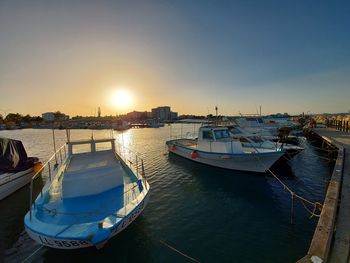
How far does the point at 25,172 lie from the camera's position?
13.1m

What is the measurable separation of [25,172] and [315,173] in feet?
76.5

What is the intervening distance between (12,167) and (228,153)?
53.4ft

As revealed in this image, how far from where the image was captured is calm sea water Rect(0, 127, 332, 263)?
20.7 feet

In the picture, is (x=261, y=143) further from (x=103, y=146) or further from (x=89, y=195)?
(x=89, y=195)

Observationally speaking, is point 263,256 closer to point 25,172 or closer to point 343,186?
point 343,186

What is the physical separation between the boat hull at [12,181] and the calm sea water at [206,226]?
Answer: 1.78ft

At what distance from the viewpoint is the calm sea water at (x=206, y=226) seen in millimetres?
6301

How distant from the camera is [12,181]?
11734 millimetres

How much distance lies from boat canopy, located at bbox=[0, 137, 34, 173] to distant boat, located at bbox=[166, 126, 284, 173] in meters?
14.1

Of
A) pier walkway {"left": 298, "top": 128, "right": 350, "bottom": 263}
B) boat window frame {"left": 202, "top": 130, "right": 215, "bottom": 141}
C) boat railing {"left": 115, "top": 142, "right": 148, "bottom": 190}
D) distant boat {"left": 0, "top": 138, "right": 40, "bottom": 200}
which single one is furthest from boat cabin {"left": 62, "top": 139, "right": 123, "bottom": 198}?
boat window frame {"left": 202, "top": 130, "right": 215, "bottom": 141}

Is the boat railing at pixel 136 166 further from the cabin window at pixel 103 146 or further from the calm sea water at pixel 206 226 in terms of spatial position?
the calm sea water at pixel 206 226

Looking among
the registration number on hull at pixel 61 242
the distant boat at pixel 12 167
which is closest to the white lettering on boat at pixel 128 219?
the registration number on hull at pixel 61 242

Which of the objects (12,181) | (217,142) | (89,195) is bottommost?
(12,181)

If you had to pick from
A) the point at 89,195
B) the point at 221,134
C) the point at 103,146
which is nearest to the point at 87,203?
the point at 89,195
